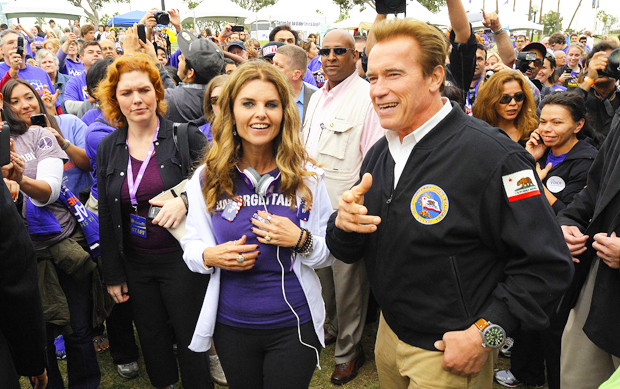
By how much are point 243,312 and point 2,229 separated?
112 cm

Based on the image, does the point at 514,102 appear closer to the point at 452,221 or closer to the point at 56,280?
the point at 452,221

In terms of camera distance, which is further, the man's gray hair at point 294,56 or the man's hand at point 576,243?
the man's gray hair at point 294,56

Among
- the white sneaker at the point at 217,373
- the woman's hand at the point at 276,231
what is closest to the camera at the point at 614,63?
the woman's hand at the point at 276,231

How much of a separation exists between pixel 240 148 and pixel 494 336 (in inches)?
57.2

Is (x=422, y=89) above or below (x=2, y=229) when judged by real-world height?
above

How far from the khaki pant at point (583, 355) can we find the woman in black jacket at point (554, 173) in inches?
18.6

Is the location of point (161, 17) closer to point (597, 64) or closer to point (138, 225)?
point (138, 225)

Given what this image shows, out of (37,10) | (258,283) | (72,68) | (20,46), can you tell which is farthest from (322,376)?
(37,10)

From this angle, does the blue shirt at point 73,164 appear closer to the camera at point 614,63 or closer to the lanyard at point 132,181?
the lanyard at point 132,181

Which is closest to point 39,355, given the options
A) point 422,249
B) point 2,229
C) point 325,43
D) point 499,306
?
point 2,229

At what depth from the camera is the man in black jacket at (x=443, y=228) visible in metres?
1.64

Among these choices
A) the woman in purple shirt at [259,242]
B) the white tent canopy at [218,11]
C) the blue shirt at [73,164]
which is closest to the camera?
the woman in purple shirt at [259,242]

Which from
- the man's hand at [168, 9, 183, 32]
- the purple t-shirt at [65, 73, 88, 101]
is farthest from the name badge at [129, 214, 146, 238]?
the purple t-shirt at [65, 73, 88, 101]

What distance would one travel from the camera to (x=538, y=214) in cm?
163
